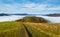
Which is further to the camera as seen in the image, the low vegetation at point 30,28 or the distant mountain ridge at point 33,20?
the distant mountain ridge at point 33,20

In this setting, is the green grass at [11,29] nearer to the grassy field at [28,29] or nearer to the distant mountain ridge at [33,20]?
the grassy field at [28,29]

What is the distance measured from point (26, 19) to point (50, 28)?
0.42 meters

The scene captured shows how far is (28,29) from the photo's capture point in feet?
5.98

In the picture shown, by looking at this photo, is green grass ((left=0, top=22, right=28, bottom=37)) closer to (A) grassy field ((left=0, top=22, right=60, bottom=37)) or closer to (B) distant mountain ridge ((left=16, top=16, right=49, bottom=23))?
(A) grassy field ((left=0, top=22, right=60, bottom=37))

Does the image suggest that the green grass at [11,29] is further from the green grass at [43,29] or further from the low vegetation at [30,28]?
the green grass at [43,29]

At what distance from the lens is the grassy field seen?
5.66 ft

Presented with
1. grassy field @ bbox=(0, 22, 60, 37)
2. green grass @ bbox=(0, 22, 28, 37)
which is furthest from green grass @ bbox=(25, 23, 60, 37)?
green grass @ bbox=(0, 22, 28, 37)

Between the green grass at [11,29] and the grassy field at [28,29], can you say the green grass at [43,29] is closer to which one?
the grassy field at [28,29]

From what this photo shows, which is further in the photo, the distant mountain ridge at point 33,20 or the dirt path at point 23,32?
the distant mountain ridge at point 33,20

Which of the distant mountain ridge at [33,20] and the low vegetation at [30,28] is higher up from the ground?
the distant mountain ridge at [33,20]

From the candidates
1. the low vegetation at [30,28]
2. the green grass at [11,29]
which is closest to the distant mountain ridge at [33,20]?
the low vegetation at [30,28]

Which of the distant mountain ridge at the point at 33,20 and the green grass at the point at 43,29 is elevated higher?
the distant mountain ridge at the point at 33,20

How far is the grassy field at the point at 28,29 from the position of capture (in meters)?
1.73

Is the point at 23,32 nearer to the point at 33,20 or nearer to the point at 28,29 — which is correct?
the point at 28,29
